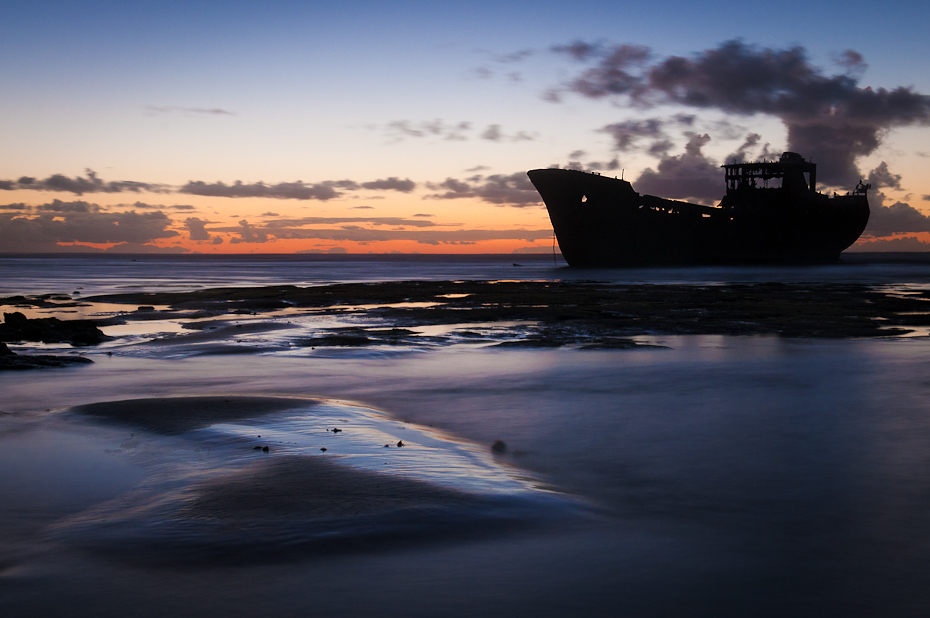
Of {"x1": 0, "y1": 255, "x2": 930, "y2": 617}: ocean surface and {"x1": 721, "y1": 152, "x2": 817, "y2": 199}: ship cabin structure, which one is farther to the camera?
{"x1": 721, "y1": 152, "x2": 817, "y2": 199}: ship cabin structure

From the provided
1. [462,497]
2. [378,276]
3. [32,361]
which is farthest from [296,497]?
[378,276]

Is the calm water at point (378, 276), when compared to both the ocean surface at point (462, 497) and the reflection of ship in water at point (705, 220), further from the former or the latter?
the ocean surface at point (462, 497)

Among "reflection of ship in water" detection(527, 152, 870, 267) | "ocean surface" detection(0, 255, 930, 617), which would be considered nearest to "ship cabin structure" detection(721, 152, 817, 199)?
"reflection of ship in water" detection(527, 152, 870, 267)

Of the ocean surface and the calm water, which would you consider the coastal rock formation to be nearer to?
the ocean surface

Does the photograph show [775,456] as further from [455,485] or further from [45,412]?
[45,412]

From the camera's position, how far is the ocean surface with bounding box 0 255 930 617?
3.88m

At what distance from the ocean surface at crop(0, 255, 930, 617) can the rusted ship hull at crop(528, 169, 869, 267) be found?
54.1 m

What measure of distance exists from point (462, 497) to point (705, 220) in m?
71.9

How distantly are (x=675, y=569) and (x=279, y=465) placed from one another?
359cm

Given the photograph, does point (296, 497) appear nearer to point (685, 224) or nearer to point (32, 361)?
point (32, 361)

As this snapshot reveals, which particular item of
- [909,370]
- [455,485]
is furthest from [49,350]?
[909,370]

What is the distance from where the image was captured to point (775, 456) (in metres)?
6.94

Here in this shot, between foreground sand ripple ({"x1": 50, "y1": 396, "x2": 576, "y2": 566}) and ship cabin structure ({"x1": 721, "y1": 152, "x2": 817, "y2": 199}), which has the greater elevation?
ship cabin structure ({"x1": 721, "y1": 152, "x2": 817, "y2": 199})

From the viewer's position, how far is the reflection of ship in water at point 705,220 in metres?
63.9
